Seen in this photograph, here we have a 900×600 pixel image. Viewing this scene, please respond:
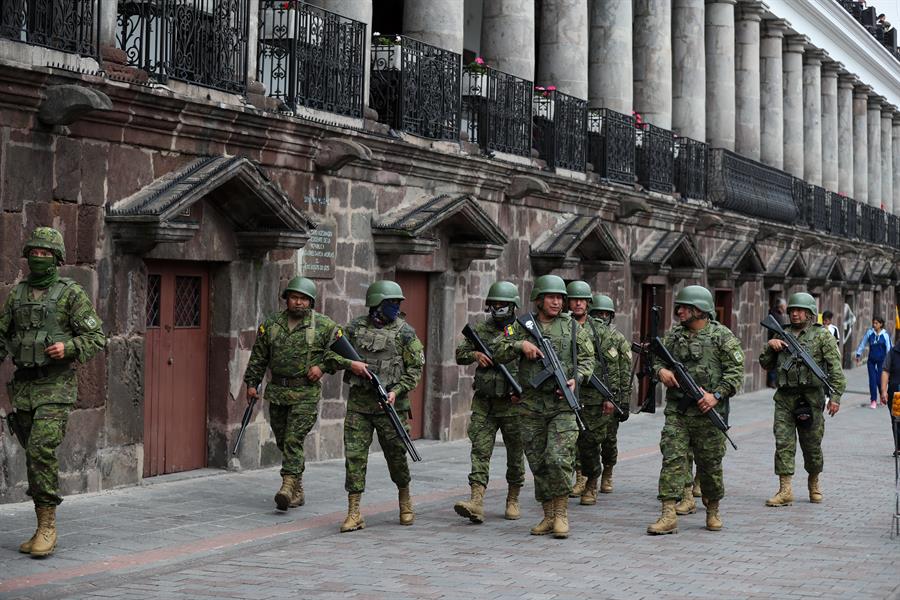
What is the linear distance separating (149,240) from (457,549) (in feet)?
12.1

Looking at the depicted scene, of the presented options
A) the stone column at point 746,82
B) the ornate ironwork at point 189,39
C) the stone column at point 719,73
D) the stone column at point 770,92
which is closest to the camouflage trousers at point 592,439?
the ornate ironwork at point 189,39

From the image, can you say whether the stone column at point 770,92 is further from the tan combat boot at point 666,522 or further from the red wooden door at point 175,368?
the tan combat boot at point 666,522

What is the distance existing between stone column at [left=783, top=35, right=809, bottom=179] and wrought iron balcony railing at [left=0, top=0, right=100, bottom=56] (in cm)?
2652

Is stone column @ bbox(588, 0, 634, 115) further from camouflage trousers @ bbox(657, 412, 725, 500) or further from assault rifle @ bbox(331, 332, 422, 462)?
assault rifle @ bbox(331, 332, 422, 462)

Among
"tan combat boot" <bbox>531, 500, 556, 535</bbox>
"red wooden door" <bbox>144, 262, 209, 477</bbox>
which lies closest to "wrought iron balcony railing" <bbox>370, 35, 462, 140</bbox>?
"red wooden door" <bbox>144, 262, 209, 477</bbox>

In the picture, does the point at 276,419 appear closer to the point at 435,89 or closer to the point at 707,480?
the point at 707,480

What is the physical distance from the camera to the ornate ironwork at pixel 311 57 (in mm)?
14859

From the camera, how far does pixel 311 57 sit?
49.8 ft

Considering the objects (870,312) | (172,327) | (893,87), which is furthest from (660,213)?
(893,87)

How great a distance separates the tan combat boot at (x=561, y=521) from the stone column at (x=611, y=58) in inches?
560

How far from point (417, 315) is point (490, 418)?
5.87 metres

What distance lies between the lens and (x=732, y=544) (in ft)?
34.4

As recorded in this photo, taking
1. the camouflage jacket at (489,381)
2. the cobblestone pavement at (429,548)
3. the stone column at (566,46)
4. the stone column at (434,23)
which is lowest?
the cobblestone pavement at (429,548)

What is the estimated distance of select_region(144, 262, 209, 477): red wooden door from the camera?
42.3 ft
